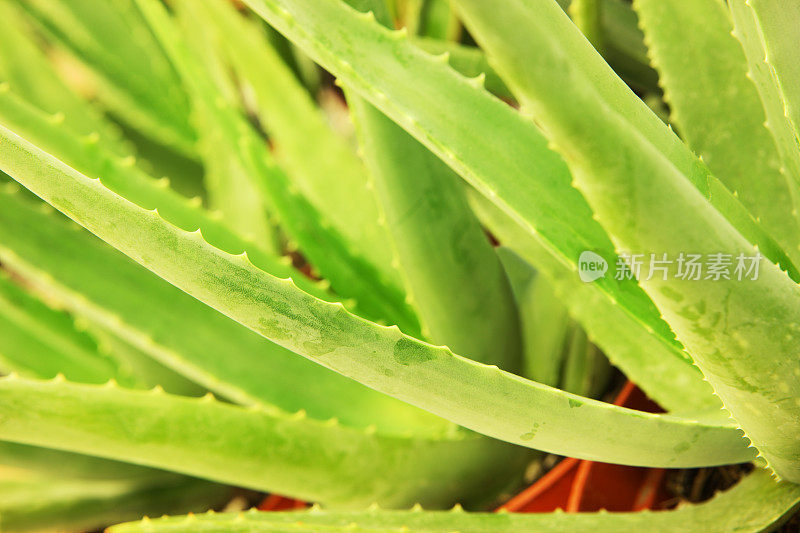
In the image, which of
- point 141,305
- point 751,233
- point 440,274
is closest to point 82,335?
point 141,305

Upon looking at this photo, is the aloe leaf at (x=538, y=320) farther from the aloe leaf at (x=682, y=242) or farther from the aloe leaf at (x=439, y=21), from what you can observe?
the aloe leaf at (x=439, y=21)

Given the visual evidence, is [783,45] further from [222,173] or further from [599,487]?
[222,173]

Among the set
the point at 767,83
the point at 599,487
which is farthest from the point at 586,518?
the point at 767,83

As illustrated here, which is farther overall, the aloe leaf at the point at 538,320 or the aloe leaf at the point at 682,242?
the aloe leaf at the point at 538,320

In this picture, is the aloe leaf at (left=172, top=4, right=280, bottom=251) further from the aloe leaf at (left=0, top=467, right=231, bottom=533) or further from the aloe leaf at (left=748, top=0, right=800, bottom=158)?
the aloe leaf at (left=748, top=0, right=800, bottom=158)

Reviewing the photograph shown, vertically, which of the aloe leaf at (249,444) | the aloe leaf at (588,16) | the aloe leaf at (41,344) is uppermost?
the aloe leaf at (588,16)

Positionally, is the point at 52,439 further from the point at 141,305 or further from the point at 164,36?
the point at 164,36

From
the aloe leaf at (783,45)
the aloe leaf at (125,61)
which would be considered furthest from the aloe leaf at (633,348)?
the aloe leaf at (125,61)
